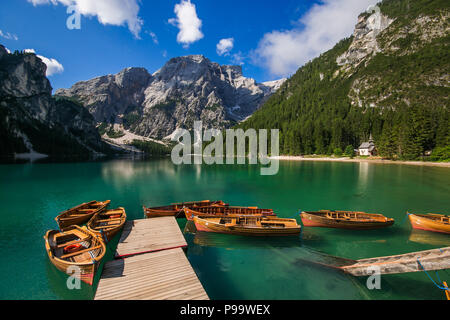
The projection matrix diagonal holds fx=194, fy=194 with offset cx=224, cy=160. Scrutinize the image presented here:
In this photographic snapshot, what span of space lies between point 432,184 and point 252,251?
4900 centimetres

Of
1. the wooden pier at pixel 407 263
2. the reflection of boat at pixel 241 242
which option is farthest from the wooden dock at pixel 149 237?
the wooden pier at pixel 407 263

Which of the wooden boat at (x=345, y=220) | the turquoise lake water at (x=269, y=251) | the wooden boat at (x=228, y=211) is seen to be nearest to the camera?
the turquoise lake water at (x=269, y=251)

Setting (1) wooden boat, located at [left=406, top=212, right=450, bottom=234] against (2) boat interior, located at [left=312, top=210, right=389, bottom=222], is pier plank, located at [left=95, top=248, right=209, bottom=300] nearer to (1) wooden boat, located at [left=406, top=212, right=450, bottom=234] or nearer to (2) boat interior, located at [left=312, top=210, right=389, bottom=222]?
(2) boat interior, located at [left=312, top=210, right=389, bottom=222]

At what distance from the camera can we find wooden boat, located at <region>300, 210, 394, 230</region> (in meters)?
20.1

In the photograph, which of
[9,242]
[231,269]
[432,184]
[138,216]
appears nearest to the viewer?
[231,269]

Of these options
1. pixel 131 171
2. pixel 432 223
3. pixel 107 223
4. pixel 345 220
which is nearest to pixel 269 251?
pixel 345 220

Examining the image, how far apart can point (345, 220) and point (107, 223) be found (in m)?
24.4

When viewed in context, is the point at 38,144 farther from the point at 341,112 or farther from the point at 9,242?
the point at 341,112

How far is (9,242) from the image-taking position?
711 inches

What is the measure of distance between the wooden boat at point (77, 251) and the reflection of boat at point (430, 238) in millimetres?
26783

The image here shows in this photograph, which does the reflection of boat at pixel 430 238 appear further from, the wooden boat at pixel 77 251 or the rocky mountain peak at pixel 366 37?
the rocky mountain peak at pixel 366 37

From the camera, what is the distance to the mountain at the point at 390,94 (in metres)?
84.9
